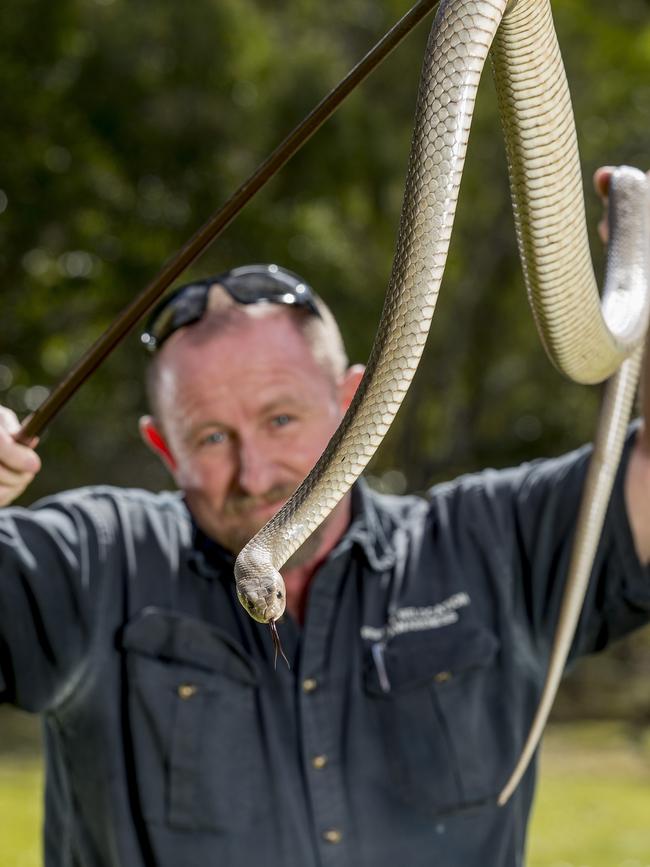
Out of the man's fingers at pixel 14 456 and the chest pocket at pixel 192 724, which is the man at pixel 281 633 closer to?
the chest pocket at pixel 192 724

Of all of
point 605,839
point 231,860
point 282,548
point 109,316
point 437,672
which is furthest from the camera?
point 109,316

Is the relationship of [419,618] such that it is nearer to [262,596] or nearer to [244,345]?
[244,345]

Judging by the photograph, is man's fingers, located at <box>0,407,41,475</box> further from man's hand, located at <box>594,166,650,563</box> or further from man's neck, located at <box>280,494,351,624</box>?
man's hand, located at <box>594,166,650,563</box>

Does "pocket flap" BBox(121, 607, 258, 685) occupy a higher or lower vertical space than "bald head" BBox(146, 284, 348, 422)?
lower

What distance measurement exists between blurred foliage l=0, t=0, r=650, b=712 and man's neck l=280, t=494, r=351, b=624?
8.19 m

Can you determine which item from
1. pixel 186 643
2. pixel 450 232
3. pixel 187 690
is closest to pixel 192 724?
pixel 187 690

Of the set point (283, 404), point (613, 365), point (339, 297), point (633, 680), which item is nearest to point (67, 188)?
point (339, 297)

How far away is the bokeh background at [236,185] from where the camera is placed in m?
11.1

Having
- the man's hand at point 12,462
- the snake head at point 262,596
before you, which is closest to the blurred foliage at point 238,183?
the man's hand at point 12,462

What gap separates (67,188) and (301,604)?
9.16 meters

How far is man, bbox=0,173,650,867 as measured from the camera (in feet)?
8.92

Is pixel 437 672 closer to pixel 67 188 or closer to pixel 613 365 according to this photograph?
pixel 613 365

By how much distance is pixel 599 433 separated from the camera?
273 centimetres

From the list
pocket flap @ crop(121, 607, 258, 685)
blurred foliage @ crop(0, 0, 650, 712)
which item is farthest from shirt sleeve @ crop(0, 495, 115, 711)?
Answer: blurred foliage @ crop(0, 0, 650, 712)
